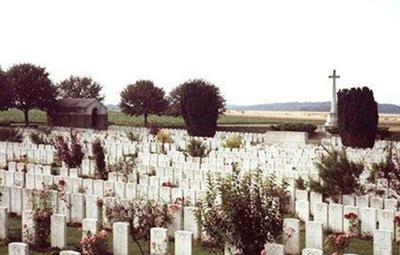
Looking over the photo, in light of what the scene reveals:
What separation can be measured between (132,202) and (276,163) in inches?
436

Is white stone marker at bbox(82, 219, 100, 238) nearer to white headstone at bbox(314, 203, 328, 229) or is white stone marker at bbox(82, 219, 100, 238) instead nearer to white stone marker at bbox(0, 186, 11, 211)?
white stone marker at bbox(0, 186, 11, 211)

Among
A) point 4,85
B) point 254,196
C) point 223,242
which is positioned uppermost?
point 4,85

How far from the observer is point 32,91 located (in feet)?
189

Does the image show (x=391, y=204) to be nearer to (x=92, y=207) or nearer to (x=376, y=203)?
(x=376, y=203)

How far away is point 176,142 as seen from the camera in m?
33.7

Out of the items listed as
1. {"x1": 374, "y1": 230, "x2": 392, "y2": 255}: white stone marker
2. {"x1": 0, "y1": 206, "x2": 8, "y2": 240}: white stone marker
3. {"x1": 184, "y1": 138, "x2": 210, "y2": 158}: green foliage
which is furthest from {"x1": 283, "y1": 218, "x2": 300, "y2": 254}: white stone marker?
{"x1": 184, "y1": 138, "x2": 210, "y2": 158}: green foliage

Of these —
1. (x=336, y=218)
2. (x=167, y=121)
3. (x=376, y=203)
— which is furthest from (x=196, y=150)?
(x=167, y=121)

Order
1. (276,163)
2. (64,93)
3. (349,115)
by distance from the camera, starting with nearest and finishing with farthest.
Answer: (276,163)
(349,115)
(64,93)

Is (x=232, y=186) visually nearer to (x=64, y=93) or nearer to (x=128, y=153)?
(x=128, y=153)

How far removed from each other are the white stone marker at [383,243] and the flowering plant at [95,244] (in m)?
4.71

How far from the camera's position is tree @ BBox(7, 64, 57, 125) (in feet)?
189

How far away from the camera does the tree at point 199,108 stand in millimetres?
44656

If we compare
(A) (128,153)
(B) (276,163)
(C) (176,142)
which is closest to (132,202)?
(B) (276,163)

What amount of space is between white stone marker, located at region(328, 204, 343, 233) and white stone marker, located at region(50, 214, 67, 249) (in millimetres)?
5653
